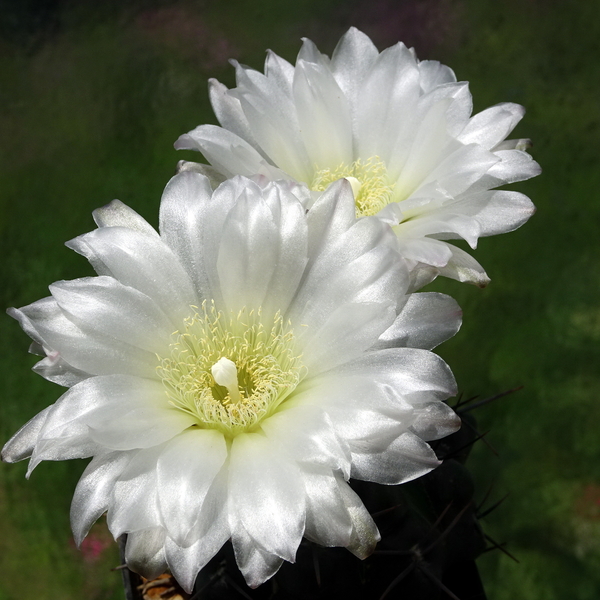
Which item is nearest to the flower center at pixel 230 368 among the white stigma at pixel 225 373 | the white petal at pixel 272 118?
the white stigma at pixel 225 373

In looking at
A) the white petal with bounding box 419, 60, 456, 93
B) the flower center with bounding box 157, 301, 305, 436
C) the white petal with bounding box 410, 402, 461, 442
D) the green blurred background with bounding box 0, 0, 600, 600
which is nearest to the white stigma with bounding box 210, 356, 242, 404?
the flower center with bounding box 157, 301, 305, 436

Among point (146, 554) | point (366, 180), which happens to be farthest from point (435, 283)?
point (146, 554)

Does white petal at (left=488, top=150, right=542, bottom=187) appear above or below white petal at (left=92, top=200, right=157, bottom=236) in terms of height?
above

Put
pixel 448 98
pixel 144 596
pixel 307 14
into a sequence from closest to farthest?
pixel 448 98 → pixel 144 596 → pixel 307 14

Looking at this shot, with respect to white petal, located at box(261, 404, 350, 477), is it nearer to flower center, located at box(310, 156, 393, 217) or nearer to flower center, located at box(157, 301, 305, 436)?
flower center, located at box(157, 301, 305, 436)

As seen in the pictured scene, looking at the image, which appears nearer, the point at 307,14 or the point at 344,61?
the point at 344,61

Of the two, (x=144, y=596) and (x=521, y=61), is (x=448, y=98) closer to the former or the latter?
(x=144, y=596)

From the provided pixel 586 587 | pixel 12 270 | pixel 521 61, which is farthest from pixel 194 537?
pixel 521 61
